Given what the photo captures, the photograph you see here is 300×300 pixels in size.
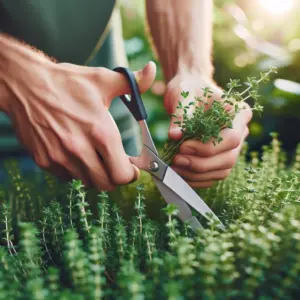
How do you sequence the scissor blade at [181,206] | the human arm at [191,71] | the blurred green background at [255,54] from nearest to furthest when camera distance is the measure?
the scissor blade at [181,206] → the human arm at [191,71] → the blurred green background at [255,54]

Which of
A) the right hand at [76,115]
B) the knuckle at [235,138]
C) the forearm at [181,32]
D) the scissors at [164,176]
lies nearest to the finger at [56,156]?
the right hand at [76,115]

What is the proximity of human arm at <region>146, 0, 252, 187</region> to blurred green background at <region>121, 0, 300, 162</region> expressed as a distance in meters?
0.55

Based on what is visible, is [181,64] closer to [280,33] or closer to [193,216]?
[193,216]

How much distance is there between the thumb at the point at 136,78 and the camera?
2.65 feet

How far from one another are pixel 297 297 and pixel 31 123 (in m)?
0.55

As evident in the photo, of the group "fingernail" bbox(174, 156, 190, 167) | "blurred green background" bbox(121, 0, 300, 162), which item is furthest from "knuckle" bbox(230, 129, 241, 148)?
"blurred green background" bbox(121, 0, 300, 162)

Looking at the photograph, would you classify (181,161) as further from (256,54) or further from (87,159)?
(256,54)

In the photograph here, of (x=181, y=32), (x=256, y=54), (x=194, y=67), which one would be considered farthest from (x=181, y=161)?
(x=256, y=54)

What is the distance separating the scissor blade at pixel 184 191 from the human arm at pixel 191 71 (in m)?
0.07

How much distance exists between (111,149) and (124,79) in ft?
0.41

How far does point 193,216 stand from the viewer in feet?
2.48

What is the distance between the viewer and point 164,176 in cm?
78

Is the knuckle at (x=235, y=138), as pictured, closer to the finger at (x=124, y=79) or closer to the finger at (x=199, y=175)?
the finger at (x=199, y=175)

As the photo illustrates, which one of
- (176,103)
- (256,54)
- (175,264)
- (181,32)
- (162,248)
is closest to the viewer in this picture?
(175,264)
